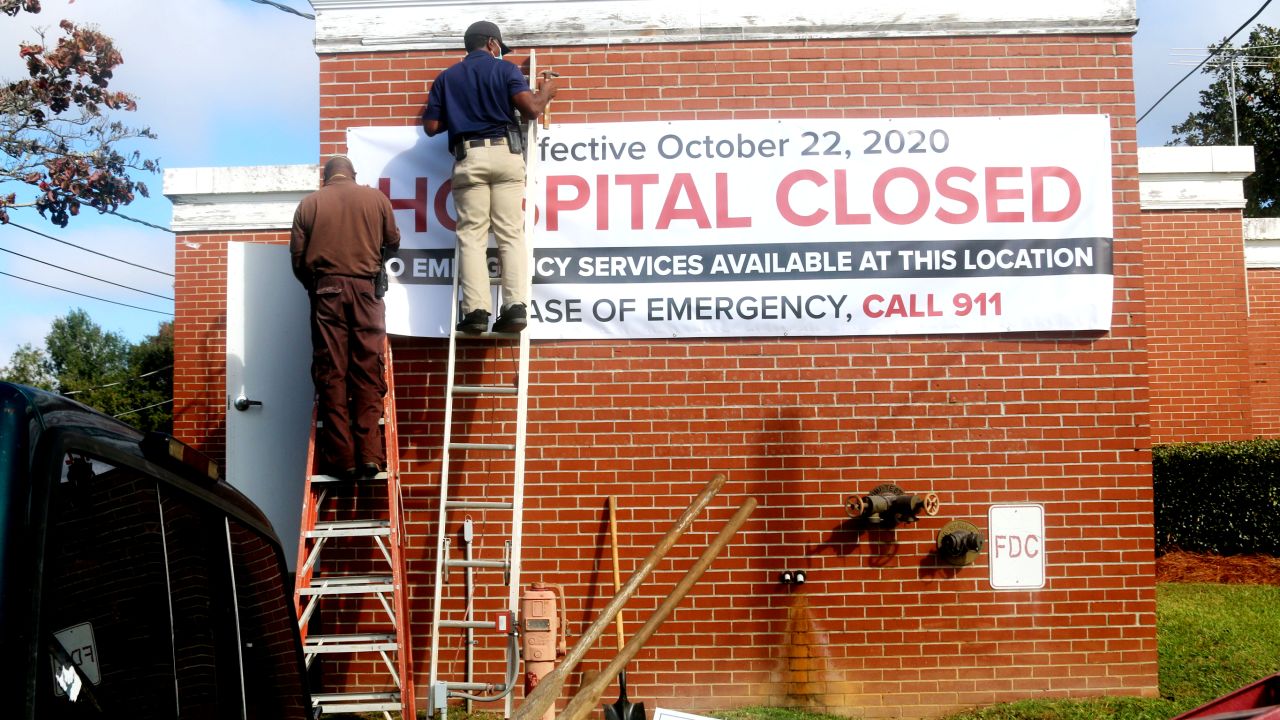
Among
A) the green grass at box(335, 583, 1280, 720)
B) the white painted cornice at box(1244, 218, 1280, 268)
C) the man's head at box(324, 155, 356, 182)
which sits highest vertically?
the white painted cornice at box(1244, 218, 1280, 268)

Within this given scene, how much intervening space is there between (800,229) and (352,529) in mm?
3494

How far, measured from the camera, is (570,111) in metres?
7.94

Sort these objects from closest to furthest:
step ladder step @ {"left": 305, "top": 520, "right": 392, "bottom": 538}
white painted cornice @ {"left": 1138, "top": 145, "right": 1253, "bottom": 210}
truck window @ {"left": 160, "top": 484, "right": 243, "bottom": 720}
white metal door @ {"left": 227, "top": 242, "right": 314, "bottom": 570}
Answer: truck window @ {"left": 160, "top": 484, "right": 243, "bottom": 720}, step ladder step @ {"left": 305, "top": 520, "right": 392, "bottom": 538}, white metal door @ {"left": 227, "top": 242, "right": 314, "bottom": 570}, white painted cornice @ {"left": 1138, "top": 145, "right": 1253, "bottom": 210}

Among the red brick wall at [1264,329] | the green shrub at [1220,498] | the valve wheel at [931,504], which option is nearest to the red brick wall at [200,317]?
the valve wheel at [931,504]

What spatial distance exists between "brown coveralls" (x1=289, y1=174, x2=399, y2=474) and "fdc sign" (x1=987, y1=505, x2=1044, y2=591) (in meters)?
4.04

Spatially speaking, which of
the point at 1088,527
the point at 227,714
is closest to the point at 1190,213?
the point at 1088,527

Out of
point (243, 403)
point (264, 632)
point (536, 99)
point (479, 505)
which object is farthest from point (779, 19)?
point (264, 632)

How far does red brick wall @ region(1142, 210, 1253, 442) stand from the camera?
1448 cm

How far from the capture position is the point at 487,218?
7.41 m

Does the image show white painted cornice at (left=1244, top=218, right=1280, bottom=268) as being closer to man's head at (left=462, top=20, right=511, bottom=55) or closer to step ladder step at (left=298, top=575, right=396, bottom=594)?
man's head at (left=462, top=20, right=511, bottom=55)

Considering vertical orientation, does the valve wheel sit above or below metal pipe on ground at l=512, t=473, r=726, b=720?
Result: above

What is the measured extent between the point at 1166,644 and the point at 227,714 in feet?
25.5

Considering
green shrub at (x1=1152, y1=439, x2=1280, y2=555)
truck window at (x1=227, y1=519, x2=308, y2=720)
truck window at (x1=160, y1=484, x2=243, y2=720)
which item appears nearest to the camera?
truck window at (x1=160, y1=484, x2=243, y2=720)

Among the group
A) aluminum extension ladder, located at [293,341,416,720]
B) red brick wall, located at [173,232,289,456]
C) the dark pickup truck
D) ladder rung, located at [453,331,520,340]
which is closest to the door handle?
aluminum extension ladder, located at [293,341,416,720]
